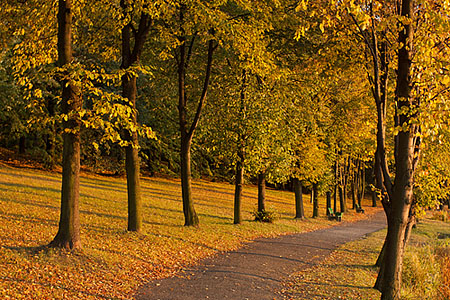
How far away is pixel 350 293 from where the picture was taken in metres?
9.88

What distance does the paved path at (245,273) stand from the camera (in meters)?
8.76

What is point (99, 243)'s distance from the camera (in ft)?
37.6

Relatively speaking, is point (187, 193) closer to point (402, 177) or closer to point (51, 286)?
point (51, 286)

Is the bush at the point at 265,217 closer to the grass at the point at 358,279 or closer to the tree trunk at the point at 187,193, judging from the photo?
the grass at the point at 358,279

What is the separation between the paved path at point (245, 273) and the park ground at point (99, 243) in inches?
17.5

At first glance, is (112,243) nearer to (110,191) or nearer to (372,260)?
(372,260)

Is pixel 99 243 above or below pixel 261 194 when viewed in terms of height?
below

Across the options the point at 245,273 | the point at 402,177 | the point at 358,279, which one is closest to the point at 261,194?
the point at 358,279

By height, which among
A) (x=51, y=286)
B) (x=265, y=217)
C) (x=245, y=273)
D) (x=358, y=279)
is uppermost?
(x=51, y=286)

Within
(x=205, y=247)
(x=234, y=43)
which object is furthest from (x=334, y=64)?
(x=205, y=247)

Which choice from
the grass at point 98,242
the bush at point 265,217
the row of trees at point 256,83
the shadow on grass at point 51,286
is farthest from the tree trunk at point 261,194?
the shadow on grass at point 51,286

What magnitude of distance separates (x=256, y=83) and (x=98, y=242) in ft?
38.9

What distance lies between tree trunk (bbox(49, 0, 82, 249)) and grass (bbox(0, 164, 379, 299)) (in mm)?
436

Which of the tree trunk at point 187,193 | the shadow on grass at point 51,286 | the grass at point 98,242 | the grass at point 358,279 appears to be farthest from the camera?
the tree trunk at point 187,193
